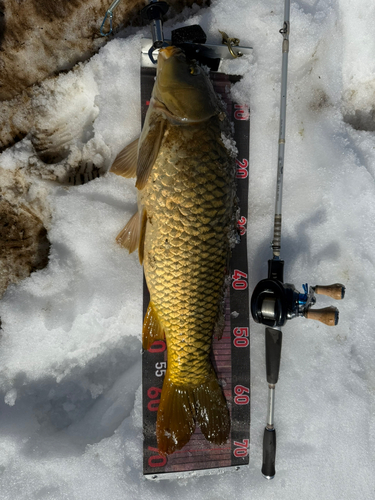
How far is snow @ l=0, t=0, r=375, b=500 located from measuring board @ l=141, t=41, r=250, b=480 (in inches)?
3.1

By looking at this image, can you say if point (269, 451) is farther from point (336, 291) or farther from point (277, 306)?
point (336, 291)

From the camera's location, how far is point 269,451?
1639mm

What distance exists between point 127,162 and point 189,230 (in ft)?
1.69

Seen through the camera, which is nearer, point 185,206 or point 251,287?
point 185,206

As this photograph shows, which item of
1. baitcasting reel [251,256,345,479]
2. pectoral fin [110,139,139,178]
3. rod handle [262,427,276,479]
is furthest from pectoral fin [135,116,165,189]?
rod handle [262,427,276,479]

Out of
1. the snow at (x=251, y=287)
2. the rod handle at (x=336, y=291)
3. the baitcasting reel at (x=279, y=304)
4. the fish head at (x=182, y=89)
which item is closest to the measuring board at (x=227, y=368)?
the snow at (x=251, y=287)

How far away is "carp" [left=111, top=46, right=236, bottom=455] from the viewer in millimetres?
1293

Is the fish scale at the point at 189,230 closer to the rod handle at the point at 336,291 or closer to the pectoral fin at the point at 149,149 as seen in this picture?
the pectoral fin at the point at 149,149

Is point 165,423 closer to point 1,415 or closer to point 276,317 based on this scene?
point 276,317

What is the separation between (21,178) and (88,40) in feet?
2.80

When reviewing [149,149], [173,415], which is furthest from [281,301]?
[149,149]

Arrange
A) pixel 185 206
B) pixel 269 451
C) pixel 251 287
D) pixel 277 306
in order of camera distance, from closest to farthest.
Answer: pixel 185 206
pixel 277 306
pixel 269 451
pixel 251 287

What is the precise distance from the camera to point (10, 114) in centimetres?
175

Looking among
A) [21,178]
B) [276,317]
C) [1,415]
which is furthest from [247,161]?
[1,415]
